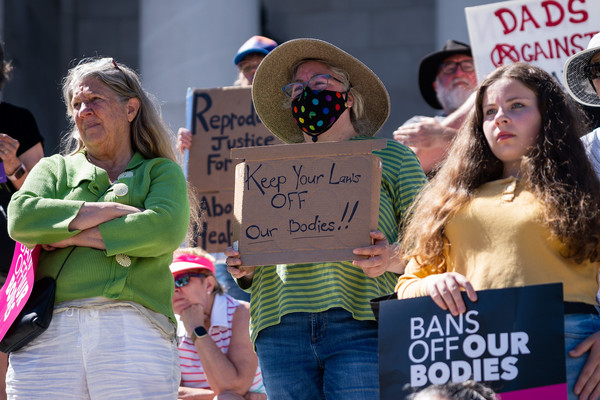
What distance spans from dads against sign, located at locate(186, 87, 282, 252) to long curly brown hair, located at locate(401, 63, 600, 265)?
94.1 inches

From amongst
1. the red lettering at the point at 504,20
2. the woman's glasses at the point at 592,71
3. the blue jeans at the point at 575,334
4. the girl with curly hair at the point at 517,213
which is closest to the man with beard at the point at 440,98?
the red lettering at the point at 504,20

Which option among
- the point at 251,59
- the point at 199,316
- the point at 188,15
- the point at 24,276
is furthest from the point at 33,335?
the point at 188,15

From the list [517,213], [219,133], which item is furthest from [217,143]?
[517,213]

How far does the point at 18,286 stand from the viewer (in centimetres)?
392

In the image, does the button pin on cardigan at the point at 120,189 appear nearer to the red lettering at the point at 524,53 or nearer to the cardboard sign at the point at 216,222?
the cardboard sign at the point at 216,222

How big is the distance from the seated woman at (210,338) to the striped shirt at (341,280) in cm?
128

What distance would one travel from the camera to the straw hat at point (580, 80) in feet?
13.7

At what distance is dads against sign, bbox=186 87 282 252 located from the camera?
593cm

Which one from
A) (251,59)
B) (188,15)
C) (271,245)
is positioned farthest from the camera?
(188,15)

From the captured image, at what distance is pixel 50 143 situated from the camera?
10.6 metres

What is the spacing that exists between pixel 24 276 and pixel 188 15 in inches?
213

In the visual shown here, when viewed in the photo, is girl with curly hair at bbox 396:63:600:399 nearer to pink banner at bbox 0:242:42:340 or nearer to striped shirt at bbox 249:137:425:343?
striped shirt at bbox 249:137:425:343

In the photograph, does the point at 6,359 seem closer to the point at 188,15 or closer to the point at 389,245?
the point at 389,245

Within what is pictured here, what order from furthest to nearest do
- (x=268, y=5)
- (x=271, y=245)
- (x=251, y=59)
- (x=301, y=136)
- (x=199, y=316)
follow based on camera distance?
(x=268, y=5) → (x=251, y=59) → (x=199, y=316) → (x=301, y=136) → (x=271, y=245)
